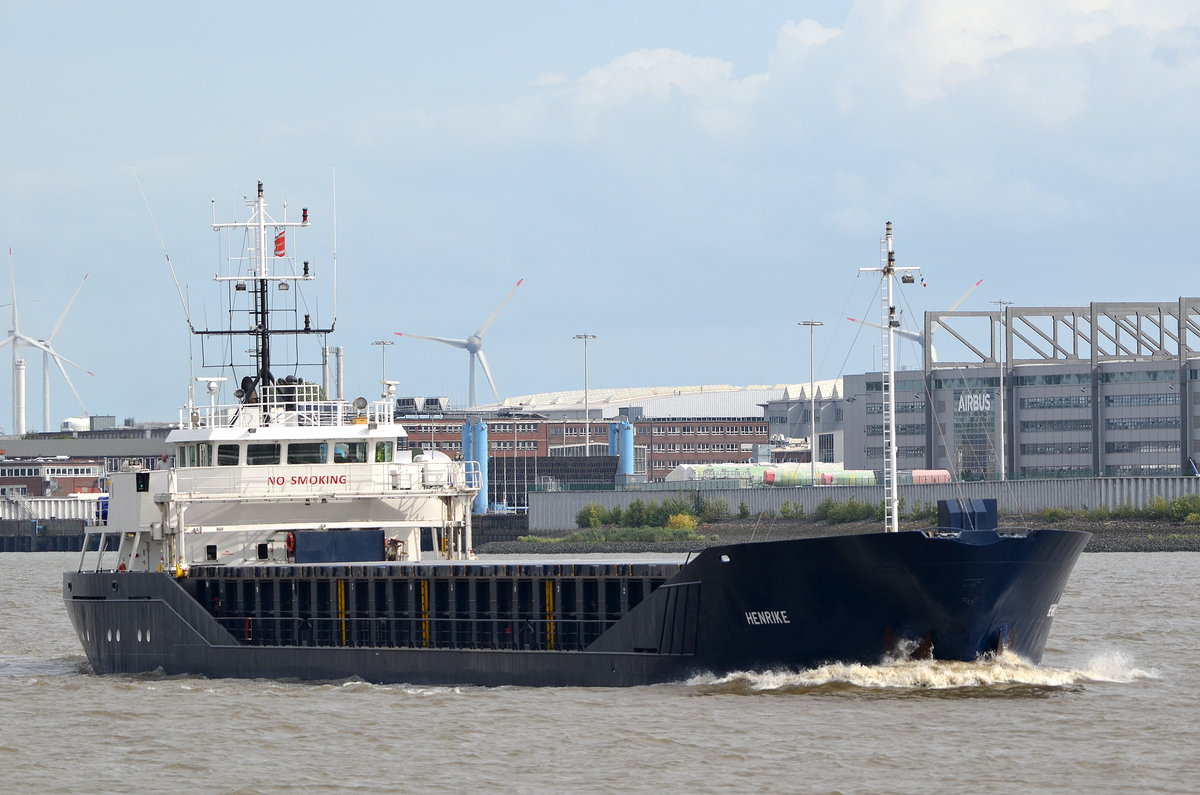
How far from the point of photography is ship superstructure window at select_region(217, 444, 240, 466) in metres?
39.1

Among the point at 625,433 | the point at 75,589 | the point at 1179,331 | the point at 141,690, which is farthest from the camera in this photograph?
the point at 625,433

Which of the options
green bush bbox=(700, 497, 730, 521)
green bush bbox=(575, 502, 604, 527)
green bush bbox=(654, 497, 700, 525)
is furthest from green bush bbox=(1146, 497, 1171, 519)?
green bush bbox=(575, 502, 604, 527)

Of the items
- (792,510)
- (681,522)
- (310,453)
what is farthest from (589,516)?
(310,453)

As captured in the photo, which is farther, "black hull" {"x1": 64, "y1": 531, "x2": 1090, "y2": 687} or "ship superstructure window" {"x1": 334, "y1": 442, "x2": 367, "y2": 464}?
"ship superstructure window" {"x1": 334, "y1": 442, "x2": 367, "y2": 464}

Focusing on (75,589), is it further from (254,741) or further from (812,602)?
(812,602)

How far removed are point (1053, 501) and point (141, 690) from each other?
8376 centimetres

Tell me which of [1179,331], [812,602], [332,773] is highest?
[1179,331]

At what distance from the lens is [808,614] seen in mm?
29625

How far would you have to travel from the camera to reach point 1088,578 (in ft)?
224

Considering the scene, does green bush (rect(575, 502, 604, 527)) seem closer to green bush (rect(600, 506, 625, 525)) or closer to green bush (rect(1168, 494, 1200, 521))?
green bush (rect(600, 506, 625, 525))

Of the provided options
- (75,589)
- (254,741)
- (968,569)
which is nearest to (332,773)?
(254,741)

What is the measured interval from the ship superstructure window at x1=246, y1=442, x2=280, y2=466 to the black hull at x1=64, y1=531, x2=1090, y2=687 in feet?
20.8

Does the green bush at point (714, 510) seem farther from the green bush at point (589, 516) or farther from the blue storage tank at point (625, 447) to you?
the blue storage tank at point (625, 447)

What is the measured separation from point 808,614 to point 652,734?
387 cm
